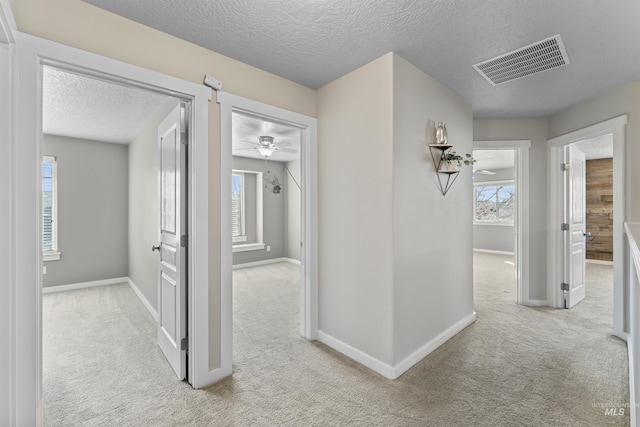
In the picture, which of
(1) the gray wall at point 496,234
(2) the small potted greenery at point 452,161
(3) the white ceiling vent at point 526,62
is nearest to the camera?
(3) the white ceiling vent at point 526,62

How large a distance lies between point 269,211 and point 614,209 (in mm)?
5485

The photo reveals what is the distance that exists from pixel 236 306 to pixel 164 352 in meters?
1.31

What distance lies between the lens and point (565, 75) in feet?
8.25

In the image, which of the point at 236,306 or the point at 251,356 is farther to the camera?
the point at 236,306

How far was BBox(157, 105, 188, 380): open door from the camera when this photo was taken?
82.1 inches

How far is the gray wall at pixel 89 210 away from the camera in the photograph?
4492mm

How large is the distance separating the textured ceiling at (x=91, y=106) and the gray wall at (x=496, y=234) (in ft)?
27.3

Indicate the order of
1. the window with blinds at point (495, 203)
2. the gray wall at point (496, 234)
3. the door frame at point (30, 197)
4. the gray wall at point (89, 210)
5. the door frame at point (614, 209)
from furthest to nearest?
1. the window with blinds at point (495, 203)
2. the gray wall at point (496, 234)
3. the gray wall at point (89, 210)
4. the door frame at point (614, 209)
5. the door frame at point (30, 197)

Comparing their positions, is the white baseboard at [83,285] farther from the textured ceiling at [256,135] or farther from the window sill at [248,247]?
the textured ceiling at [256,135]

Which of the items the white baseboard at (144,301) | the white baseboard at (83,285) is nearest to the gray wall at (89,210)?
the white baseboard at (83,285)

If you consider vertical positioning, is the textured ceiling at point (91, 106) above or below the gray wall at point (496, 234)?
above

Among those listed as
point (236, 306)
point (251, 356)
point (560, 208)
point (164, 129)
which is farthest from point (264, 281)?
point (560, 208)

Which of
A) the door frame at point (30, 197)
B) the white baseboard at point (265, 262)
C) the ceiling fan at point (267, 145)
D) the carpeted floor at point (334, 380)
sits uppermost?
the ceiling fan at point (267, 145)

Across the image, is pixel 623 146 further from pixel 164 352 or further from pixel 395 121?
pixel 164 352
